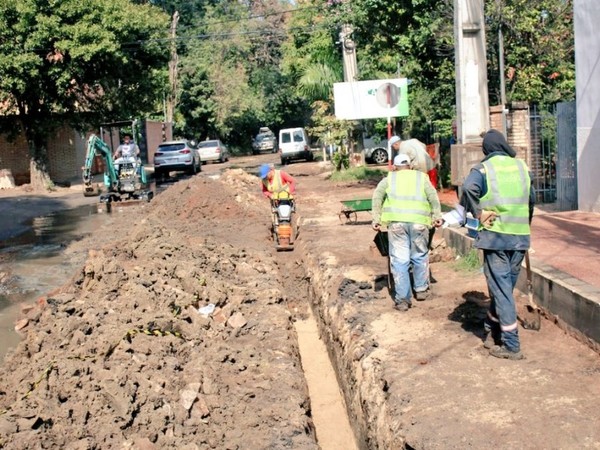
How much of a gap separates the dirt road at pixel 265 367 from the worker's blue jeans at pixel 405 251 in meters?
0.29

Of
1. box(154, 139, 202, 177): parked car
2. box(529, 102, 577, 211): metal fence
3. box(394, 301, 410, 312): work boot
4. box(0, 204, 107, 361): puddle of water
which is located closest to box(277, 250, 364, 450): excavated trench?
box(394, 301, 410, 312): work boot

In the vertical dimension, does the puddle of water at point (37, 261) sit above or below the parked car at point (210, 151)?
below

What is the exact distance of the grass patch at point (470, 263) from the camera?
9.47m

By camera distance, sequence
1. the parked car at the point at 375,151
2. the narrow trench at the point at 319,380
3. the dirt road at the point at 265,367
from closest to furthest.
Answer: the dirt road at the point at 265,367
the narrow trench at the point at 319,380
the parked car at the point at 375,151

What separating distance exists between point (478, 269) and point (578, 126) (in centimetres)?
567

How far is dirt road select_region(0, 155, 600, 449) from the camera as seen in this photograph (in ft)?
17.3

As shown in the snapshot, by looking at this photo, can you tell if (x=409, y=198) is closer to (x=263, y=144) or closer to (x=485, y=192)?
(x=485, y=192)

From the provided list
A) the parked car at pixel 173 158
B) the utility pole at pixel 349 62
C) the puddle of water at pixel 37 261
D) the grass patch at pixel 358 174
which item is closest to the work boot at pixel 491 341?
the puddle of water at pixel 37 261

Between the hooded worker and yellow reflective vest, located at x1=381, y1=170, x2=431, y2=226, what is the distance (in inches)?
60.9

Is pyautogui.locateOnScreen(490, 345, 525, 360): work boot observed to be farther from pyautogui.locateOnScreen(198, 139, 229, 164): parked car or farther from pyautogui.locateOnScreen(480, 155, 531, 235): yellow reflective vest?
pyautogui.locateOnScreen(198, 139, 229, 164): parked car

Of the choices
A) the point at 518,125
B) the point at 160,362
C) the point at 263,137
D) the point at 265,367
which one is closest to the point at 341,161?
the point at 518,125

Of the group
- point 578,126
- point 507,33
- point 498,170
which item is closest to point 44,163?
point 507,33

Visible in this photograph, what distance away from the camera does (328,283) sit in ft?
32.6

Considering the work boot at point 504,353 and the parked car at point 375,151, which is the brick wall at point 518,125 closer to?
the work boot at point 504,353
